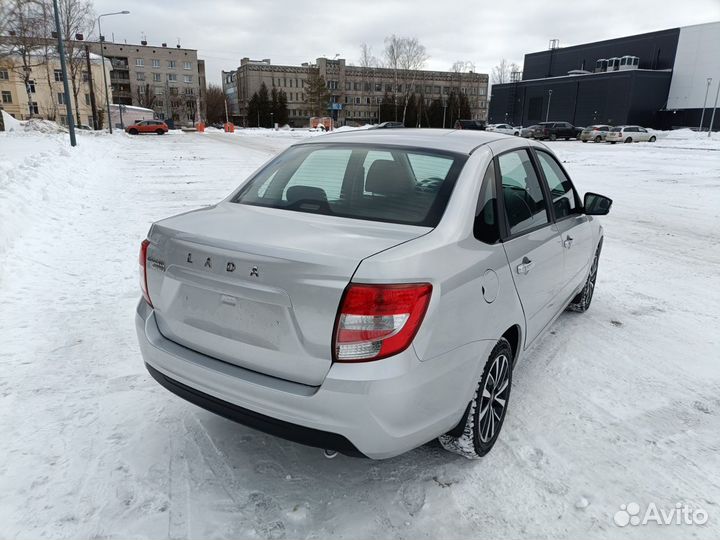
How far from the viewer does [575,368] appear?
152 inches

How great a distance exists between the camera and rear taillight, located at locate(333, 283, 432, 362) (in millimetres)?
2070

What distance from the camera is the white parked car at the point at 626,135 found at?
125 feet

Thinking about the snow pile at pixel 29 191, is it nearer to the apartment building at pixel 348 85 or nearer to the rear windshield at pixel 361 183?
the rear windshield at pixel 361 183

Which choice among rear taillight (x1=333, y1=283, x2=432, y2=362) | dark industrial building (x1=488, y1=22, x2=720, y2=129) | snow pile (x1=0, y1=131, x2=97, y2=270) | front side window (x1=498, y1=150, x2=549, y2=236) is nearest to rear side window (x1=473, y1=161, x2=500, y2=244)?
front side window (x1=498, y1=150, x2=549, y2=236)

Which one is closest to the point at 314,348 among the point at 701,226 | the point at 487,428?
the point at 487,428

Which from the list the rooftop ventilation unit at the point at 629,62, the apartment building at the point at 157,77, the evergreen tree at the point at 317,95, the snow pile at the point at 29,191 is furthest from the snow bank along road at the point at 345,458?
the apartment building at the point at 157,77

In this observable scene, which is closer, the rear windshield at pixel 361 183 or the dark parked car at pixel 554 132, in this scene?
the rear windshield at pixel 361 183

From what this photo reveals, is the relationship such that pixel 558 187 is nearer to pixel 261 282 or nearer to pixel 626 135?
pixel 261 282

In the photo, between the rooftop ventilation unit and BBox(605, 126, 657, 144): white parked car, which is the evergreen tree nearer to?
the rooftop ventilation unit

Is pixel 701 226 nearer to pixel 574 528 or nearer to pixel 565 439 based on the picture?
pixel 565 439

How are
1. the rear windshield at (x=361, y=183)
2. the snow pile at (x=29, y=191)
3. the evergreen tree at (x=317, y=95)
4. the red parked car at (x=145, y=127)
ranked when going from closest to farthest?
the rear windshield at (x=361, y=183)
the snow pile at (x=29, y=191)
the red parked car at (x=145, y=127)
the evergreen tree at (x=317, y=95)

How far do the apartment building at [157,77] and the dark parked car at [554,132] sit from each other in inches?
3055

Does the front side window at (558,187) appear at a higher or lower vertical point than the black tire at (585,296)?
higher

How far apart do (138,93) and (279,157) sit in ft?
386
